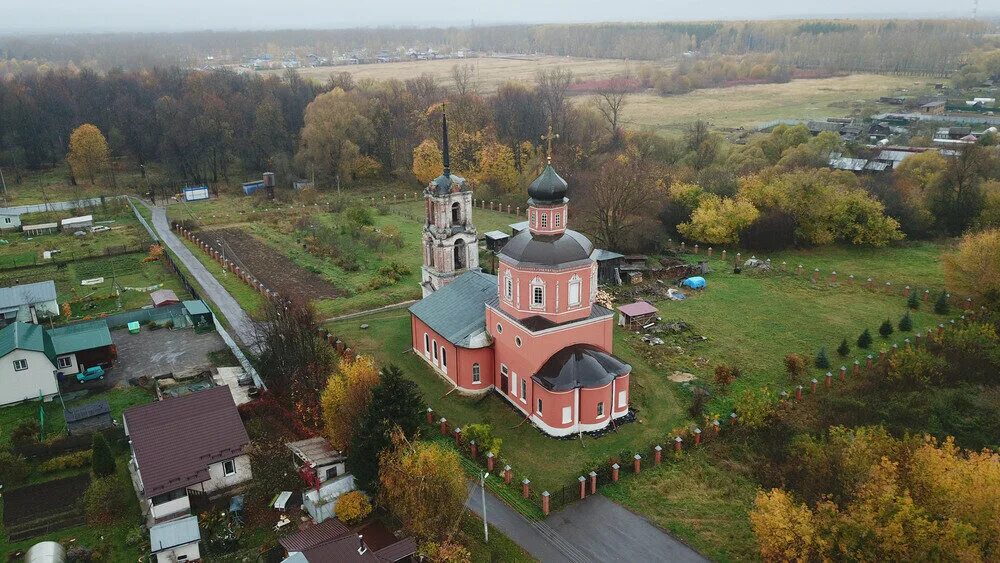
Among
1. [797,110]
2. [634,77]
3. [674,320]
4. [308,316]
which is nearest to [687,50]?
[634,77]

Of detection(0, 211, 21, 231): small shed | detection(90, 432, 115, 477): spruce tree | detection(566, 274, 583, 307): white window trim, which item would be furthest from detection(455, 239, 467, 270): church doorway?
detection(0, 211, 21, 231): small shed

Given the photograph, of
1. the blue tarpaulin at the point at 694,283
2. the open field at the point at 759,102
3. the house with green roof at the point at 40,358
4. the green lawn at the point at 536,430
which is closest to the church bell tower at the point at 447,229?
the green lawn at the point at 536,430

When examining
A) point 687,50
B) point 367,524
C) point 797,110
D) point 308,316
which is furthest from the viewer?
point 687,50

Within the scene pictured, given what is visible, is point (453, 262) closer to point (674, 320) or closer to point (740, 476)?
point (674, 320)

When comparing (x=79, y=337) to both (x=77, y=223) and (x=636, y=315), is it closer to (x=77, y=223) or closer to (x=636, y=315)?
(x=636, y=315)

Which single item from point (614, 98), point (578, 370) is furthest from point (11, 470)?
point (614, 98)
